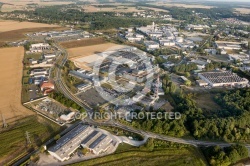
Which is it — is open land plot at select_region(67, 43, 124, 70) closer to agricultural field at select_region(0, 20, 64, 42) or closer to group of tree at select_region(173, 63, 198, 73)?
group of tree at select_region(173, 63, 198, 73)

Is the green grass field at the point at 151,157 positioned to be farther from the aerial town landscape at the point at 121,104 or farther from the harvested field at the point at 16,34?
the harvested field at the point at 16,34

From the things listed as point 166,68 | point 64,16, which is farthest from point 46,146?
point 64,16

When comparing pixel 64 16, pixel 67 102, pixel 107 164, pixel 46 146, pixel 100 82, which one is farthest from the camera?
pixel 64 16

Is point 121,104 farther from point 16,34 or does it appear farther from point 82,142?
point 16,34

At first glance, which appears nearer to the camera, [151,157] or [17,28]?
[151,157]

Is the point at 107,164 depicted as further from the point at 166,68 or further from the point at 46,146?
the point at 166,68

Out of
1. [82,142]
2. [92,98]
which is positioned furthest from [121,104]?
[82,142]

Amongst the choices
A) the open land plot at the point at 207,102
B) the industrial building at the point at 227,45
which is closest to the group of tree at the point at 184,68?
the open land plot at the point at 207,102
